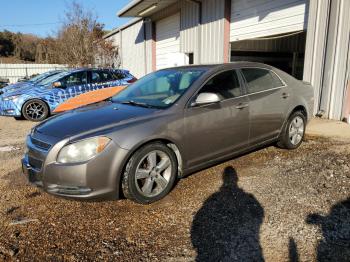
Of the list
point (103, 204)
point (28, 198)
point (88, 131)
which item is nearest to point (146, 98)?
point (88, 131)

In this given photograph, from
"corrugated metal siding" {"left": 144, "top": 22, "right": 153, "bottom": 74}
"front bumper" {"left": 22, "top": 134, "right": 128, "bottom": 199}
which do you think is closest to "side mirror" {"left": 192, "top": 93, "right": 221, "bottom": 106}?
"front bumper" {"left": 22, "top": 134, "right": 128, "bottom": 199}

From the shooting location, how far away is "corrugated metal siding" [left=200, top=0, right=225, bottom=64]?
1204cm

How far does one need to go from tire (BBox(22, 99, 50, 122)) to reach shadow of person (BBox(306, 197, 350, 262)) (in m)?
8.89

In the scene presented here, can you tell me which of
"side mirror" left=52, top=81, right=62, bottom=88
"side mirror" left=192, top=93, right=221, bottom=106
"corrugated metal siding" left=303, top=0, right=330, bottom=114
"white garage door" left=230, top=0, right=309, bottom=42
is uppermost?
"white garage door" left=230, top=0, right=309, bottom=42

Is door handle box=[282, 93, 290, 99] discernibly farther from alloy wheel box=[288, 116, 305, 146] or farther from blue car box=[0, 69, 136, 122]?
blue car box=[0, 69, 136, 122]

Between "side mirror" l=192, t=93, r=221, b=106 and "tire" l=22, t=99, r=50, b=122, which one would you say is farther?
"tire" l=22, t=99, r=50, b=122

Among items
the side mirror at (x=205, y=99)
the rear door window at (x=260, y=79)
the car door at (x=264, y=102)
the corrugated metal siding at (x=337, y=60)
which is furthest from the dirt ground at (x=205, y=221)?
the corrugated metal siding at (x=337, y=60)

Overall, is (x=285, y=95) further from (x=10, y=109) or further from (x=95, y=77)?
(x=10, y=109)

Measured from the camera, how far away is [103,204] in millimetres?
3896

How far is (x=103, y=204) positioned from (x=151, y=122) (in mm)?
1115

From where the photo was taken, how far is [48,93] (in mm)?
10258

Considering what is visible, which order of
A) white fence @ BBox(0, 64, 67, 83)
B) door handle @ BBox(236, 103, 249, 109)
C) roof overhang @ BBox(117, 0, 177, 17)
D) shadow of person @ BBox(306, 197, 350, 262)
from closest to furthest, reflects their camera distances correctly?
shadow of person @ BBox(306, 197, 350, 262), door handle @ BBox(236, 103, 249, 109), roof overhang @ BBox(117, 0, 177, 17), white fence @ BBox(0, 64, 67, 83)

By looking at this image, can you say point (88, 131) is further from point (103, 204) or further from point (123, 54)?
point (123, 54)

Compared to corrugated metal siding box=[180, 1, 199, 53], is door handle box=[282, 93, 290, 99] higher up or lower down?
lower down
